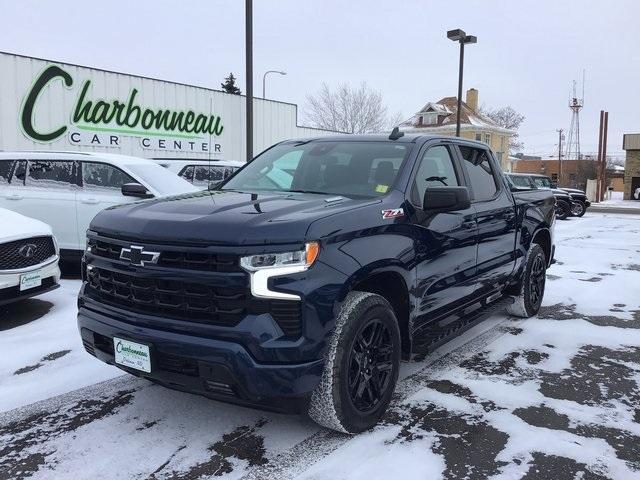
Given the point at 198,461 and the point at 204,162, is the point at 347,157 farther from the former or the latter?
the point at 204,162

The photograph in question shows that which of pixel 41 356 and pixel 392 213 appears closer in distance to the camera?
pixel 392 213

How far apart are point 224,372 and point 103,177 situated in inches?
230

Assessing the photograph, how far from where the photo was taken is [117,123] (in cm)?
1608

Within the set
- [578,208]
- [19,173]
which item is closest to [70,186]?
[19,173]

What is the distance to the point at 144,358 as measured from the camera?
299 centimetres

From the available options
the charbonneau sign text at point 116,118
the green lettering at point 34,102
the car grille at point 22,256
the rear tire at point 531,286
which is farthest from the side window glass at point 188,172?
the rear tire at point 531,286

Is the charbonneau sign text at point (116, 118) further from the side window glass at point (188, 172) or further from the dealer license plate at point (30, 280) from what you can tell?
the dealer license plate at point (30, 280)

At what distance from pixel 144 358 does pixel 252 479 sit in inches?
33.0

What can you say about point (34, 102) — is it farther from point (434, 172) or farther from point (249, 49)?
point (434, 172)

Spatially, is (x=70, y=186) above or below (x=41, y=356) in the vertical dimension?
above

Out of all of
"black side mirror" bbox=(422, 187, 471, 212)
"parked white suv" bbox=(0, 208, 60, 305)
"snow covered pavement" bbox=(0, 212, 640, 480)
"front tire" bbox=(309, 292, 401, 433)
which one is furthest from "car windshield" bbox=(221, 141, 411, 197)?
"parked white suv" bbox=(0, 208, 60, 305)

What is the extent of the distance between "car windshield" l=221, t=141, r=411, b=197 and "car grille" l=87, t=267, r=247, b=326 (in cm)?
127

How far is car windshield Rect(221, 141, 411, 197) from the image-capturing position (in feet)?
12.8

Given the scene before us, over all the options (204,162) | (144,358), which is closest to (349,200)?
(144,358)
